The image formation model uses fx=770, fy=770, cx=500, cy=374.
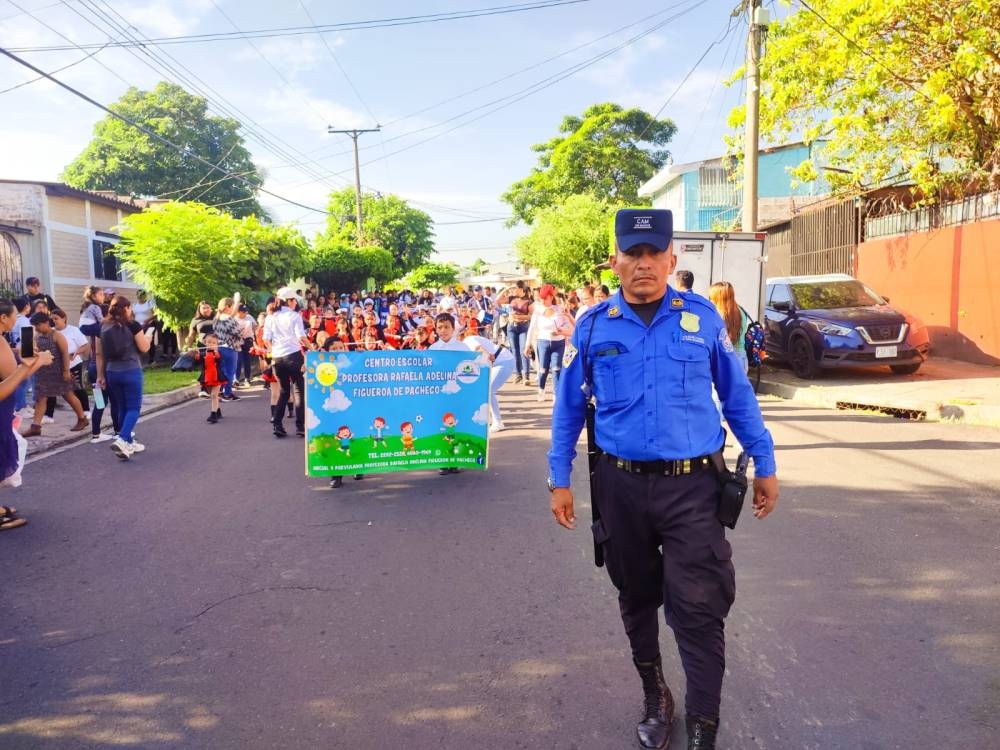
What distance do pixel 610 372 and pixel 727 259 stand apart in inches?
442

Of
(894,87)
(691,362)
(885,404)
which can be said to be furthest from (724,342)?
(894,87)

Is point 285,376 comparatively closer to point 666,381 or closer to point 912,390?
point 666,381

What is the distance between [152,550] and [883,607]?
4.56 meters

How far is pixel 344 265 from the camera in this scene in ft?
128

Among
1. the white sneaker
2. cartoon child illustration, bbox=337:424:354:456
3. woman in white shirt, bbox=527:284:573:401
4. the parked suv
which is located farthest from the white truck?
the white sneaker

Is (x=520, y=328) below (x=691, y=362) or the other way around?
below

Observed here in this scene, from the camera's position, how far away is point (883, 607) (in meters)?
4.01

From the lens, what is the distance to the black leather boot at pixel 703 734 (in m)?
2.69

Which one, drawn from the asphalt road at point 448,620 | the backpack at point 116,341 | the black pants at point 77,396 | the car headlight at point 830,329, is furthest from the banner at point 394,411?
the car headlight at point 830,329

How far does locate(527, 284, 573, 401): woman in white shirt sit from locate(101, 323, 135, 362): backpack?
5548mm

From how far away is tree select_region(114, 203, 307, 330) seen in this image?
17.8m

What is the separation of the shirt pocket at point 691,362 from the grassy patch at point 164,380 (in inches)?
501

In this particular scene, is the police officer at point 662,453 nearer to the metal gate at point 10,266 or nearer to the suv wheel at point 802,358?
the suv wheel at point 802,358

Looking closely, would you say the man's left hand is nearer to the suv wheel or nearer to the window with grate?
→ the suv wheel
